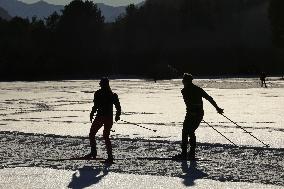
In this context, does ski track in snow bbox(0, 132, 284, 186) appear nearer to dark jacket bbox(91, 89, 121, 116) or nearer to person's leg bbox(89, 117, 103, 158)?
person's leg bbox(89, 117, 103, 158)

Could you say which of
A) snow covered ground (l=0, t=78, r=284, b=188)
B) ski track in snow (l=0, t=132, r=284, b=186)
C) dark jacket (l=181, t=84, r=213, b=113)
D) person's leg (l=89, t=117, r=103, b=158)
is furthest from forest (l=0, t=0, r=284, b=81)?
person's leg (l=89, t=117, r=103, b=158)

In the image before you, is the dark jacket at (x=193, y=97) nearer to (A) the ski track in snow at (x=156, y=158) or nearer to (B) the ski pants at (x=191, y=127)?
(B) the ski pants at (x=191, y=127)

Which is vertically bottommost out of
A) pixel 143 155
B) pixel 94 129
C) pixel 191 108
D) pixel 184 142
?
pixel 143 155

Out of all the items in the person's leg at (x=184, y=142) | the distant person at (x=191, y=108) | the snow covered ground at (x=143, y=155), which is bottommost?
the snow covered ground at (x=143, y=155)

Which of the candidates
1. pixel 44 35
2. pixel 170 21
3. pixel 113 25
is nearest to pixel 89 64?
pixel 44 35

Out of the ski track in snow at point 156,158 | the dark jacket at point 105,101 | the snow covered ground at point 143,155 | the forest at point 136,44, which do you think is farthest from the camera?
the forest at point 136,44

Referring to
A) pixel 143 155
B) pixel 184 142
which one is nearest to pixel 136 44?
pixel 143 155

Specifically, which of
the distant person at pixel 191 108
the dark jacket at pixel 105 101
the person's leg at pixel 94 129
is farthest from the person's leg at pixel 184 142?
the person's leg at pixel 94 129

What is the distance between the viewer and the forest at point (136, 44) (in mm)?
80500

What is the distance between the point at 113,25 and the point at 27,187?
94439 millimetres

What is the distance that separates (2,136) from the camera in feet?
39.2

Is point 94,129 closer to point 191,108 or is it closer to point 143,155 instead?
point 143,155

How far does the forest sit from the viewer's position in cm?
8050

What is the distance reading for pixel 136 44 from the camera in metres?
95.0
